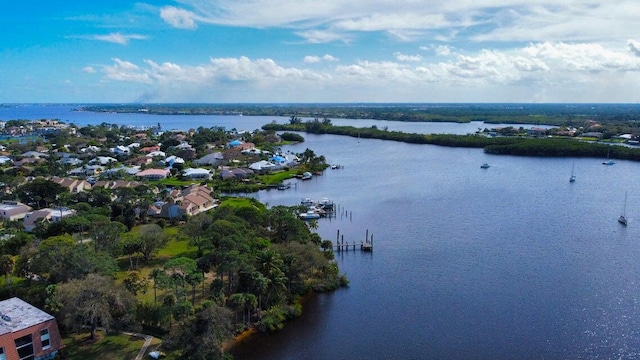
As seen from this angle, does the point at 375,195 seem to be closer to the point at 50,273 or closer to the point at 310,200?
the point at 310,200

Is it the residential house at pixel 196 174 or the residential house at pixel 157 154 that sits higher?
the residential house at pixel 157 154

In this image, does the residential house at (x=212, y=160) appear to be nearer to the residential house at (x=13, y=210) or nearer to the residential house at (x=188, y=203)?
the residential house at (x=188, y=203)

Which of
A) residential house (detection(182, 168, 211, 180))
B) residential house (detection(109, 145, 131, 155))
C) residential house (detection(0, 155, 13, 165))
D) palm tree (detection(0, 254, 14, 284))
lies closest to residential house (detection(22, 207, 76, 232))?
palm tree (detection(0, 254, 14, 284))

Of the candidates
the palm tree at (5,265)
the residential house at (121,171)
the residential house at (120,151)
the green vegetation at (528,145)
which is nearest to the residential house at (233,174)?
the residential house at (121,171)

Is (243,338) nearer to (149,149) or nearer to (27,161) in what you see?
(27,161)

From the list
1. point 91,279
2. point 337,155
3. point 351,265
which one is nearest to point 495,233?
point 351,265

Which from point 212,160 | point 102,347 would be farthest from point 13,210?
point 212,160

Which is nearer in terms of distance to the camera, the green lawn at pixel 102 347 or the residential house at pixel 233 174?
the green lawn at pixel 102 347
